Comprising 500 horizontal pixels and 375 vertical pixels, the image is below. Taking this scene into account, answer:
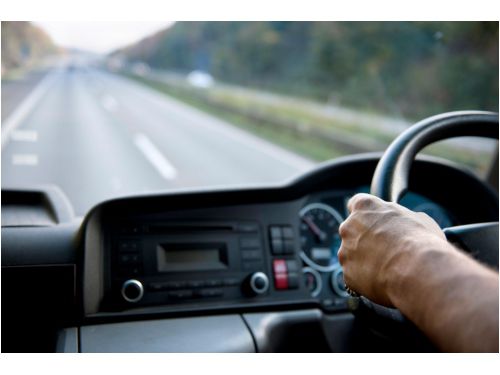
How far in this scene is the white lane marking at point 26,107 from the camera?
274 cm

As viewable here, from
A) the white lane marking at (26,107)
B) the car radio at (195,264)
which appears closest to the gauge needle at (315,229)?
the car radio at (195,264)

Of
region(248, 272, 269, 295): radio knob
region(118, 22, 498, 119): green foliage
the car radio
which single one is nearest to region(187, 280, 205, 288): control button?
the car radio

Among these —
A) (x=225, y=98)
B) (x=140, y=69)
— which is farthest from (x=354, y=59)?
(x=140, y=69)

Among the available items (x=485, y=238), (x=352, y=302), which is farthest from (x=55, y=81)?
(x=485, y=238)

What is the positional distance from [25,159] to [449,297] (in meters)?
2.32

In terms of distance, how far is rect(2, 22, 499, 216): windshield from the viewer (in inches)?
112

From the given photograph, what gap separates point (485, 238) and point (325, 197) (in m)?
1.34

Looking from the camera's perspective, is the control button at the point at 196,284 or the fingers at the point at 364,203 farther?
the control button at the point at 196,284

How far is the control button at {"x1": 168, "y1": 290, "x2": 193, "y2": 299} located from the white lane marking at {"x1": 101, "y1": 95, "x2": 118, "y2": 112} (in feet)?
4.68

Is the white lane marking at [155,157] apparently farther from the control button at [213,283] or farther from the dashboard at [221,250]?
the control button at [213,283]

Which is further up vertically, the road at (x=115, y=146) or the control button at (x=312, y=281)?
the road at (x=115, y=146)

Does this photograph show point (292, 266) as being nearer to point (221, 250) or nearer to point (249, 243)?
point (249, 243)

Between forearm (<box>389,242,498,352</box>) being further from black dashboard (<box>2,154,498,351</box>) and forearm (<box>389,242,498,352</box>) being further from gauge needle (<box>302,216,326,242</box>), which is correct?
gauge needle (<box>302,216,326,242</box>)

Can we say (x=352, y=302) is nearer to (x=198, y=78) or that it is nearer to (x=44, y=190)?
(x=44, y=190)
